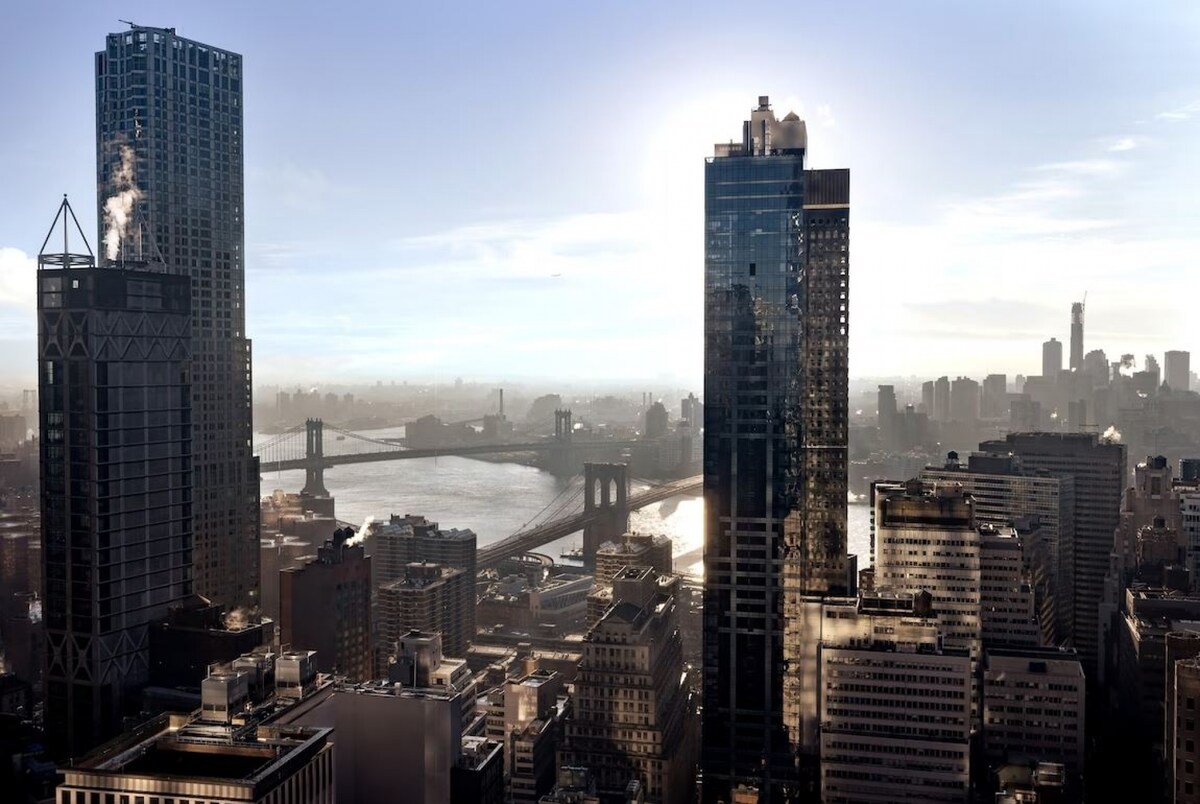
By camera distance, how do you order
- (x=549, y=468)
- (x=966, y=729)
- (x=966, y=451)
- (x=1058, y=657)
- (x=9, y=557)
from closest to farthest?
1. (x=966, y=729)
2. (x=1058, y=657)
3. (x=9, y=557)
4. (x=966, y=451)
5. (x=549, y=468)

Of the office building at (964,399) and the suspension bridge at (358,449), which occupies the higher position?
the office building at (964,399)

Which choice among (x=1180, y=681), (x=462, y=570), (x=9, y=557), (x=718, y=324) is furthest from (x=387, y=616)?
(x=1180, y=681)

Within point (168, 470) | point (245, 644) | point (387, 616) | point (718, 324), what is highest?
point (718, 324)

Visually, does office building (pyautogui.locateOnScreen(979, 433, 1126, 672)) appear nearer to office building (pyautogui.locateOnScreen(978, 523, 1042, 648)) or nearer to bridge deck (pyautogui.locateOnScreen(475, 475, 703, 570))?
office building (pyautogui.locateOnScreen(978, 523, 1042, 648))

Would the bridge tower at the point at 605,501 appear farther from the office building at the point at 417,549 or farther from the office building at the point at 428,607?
the office building at the point at 428,607

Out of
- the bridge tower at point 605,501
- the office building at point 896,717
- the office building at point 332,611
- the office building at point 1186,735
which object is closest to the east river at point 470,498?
the bridge tower at point 605,501

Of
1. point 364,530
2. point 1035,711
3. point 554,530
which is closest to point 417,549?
point 364,530

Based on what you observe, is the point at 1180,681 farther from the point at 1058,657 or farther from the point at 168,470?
the point at 168,470
